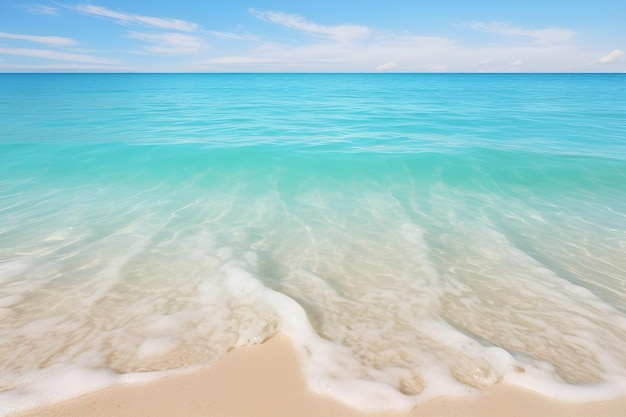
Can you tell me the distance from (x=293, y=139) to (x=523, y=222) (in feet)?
37.0

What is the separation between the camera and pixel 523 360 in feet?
11.1

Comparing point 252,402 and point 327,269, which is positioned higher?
point 252,402

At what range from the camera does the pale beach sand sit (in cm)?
279

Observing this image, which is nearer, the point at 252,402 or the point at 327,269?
the point at 252,402

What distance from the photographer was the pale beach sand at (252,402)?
2795 millimetres

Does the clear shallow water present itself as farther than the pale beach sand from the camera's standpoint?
Yes

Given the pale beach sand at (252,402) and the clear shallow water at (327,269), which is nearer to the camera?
the pale beach sand at (252,402)

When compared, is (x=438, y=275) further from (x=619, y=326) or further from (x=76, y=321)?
(x=76, y=321)

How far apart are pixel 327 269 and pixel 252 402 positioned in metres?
2.66

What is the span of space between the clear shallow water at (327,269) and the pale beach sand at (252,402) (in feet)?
0.40

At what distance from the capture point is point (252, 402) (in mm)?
2871

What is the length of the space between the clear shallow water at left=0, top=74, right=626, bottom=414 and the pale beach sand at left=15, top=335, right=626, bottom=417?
0.12 meters

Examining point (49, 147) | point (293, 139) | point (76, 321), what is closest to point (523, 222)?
point (76, 321)

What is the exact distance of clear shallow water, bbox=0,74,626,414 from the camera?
329 cm
